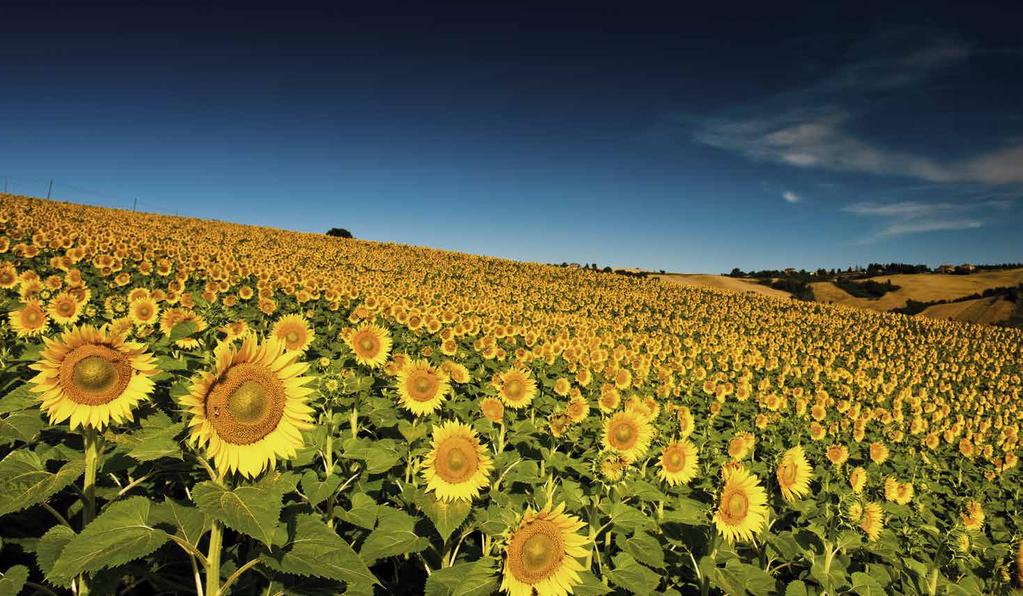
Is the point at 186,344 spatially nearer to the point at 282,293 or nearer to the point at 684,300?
the point at 282,293

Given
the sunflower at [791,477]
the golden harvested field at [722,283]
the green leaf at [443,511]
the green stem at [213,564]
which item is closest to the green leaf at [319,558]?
the green stem at [213,564]

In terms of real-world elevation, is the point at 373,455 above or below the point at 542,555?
above

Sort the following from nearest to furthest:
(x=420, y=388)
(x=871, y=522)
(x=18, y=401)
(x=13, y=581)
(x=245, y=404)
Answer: (x=13, y=581), (x=245, y=404), (x=18, y=401), (x=871, y=522), (x=420, y=388)

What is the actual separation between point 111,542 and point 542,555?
6.47 feet

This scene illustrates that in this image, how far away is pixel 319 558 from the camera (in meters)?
1.99

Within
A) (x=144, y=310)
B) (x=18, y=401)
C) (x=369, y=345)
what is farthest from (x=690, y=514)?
(x=144, y=310)

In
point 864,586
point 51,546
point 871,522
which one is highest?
point 51,546

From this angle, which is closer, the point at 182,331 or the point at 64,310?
the point at 182,331

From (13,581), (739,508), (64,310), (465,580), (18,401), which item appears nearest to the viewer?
(13,581)

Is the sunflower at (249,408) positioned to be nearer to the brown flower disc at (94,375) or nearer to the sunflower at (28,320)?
the brown flower disc at (94,375)

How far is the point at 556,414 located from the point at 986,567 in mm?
4669

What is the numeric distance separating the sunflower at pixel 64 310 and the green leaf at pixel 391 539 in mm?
5112

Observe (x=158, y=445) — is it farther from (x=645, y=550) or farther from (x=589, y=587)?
(x=645, y=550)

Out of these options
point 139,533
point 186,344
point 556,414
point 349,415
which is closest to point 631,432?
point 556,414
